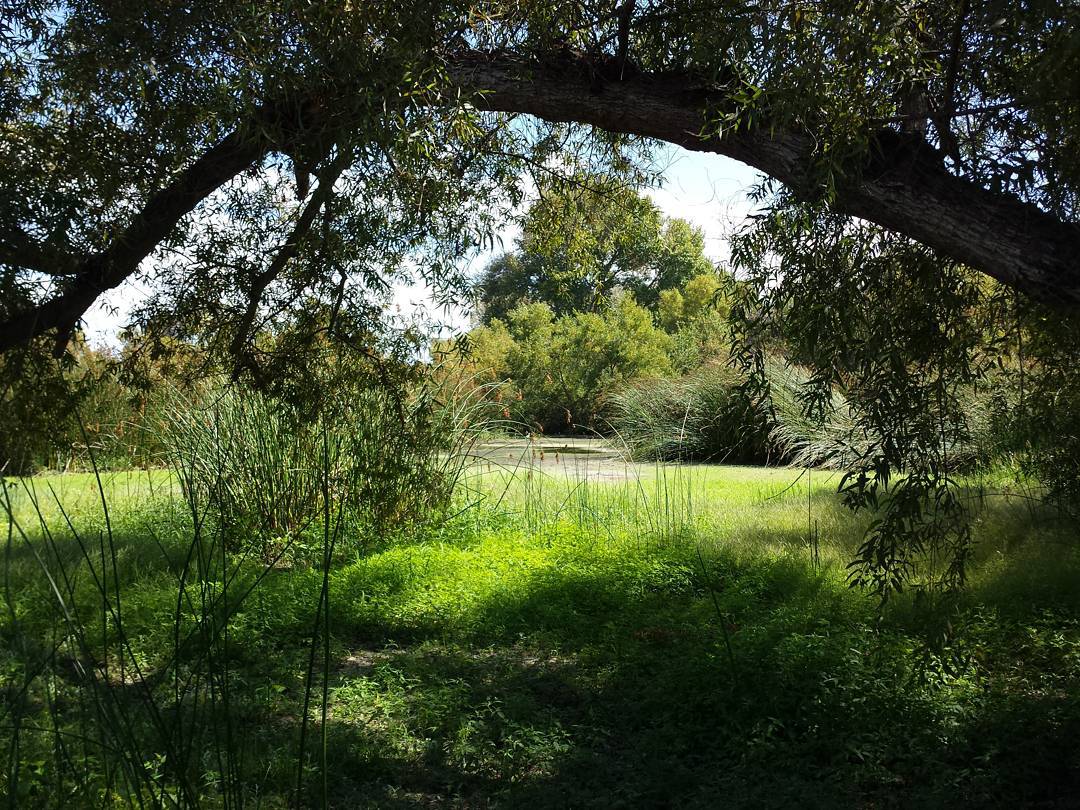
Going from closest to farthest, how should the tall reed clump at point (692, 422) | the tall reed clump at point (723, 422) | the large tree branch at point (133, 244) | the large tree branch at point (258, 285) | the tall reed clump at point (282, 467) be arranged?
the large tree branch at point (133, 244), the large tree branch at point (258, 285), the tall reed clump at point (282, 467), the tall reed clump at point (723, 422), the tall reed clump at point (692, 422)

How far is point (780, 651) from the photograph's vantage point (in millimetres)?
4270

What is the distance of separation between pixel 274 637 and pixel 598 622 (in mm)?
1861

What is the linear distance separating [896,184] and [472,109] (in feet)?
5.05

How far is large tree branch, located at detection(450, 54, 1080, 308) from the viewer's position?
2.91m

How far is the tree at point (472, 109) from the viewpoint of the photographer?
2.88 meters

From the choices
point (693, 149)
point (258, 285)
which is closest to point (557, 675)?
point (258, 285)

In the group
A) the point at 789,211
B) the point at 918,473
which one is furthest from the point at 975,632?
the point at 789,211

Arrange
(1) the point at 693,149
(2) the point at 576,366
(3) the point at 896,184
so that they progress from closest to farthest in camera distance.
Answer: (3) the point at 896,184
(1) the point at 693,149
(2) the point at 576,366

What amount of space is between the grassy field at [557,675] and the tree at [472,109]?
1.44 meters

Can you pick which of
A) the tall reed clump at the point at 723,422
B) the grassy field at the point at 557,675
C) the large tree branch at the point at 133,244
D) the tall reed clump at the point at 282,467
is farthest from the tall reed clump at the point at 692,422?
the large tree branch at the point at 133,244

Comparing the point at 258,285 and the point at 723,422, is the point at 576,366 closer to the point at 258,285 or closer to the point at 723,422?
the point at 723,422

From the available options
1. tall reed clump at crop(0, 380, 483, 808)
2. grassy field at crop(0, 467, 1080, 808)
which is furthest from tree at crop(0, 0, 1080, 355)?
grassy field at crop(0, 467, 1080, 808)

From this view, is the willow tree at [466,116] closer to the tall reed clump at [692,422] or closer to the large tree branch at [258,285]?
the large tree branch at [258,285]

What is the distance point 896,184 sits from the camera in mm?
3109
